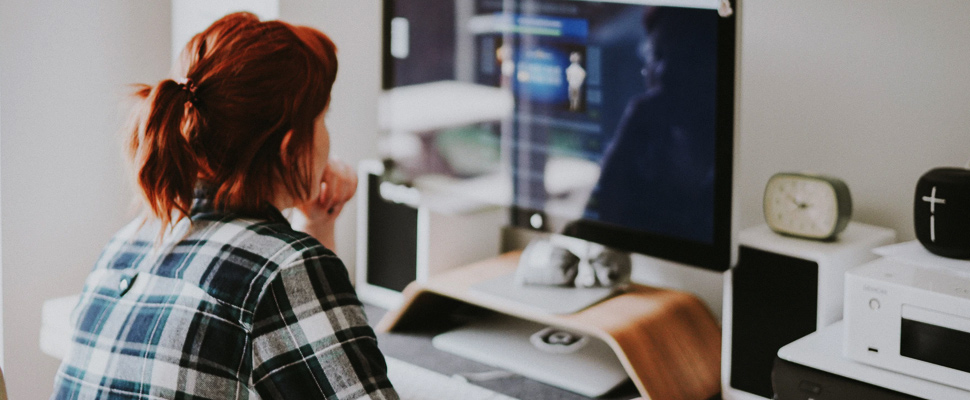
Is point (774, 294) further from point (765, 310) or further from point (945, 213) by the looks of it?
point (945, 213)

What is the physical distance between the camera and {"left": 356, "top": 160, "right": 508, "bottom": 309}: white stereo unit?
1950 millimetres

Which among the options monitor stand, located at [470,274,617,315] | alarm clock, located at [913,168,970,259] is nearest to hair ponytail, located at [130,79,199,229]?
monitor stand, located at [470,274,617,315]

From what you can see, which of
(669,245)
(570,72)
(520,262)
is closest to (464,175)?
(520,262)

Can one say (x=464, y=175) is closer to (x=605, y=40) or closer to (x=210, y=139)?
(x=605, y=40)

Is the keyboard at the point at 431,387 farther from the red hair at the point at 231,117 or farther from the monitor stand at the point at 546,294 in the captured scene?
the red hair at the point at 231,117

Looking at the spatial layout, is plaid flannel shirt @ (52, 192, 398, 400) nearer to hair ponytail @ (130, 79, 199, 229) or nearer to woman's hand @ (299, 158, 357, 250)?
hair ponytail @ (130, 79, 199, 229)

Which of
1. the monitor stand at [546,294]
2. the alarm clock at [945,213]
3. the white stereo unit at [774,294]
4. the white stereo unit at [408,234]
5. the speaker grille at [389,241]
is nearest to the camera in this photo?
the alarm clock at [945,213]

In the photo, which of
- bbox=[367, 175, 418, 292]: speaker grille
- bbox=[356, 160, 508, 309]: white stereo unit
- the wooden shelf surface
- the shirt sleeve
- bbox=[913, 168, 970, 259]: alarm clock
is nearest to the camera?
the shirt sleeve

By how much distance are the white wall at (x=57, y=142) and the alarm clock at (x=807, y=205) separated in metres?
1.48

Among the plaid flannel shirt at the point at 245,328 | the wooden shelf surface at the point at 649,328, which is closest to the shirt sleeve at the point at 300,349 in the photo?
the plaid flannel shirt at the point at 245,328

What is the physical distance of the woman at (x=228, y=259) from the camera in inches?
42.1

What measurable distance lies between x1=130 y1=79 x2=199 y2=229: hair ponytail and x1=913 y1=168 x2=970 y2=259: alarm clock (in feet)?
3.33

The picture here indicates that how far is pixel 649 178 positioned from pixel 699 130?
0.13 metres

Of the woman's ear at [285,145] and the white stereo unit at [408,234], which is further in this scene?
the white stereo unit at [408,234]
